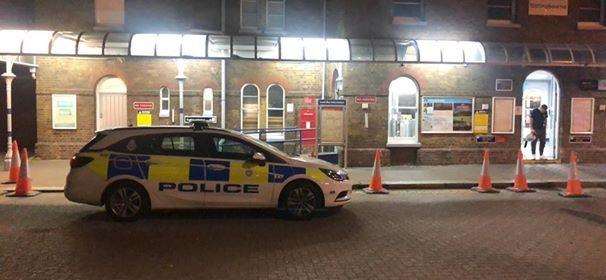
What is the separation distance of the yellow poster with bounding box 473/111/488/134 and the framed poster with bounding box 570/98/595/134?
116 inches

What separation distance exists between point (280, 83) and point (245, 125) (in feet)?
6.37

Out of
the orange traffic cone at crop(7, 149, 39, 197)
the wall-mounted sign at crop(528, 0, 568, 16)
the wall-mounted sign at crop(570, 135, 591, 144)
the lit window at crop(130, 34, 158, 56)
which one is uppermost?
the wall-mounted sign at crop(528, 0, 568, 16)

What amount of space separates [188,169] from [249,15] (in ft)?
38.3

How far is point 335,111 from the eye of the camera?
627 inches

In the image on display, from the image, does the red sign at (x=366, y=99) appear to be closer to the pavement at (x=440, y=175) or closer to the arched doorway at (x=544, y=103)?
the pavement at (x=440, y=175)

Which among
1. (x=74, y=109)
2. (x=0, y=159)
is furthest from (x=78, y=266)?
(x=0, y=159)

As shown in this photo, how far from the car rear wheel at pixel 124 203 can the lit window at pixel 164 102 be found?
33.5 feet

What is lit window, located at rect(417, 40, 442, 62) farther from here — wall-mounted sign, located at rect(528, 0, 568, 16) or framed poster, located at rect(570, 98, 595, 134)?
framed poster, located at rect(570, 98, 595, 134)

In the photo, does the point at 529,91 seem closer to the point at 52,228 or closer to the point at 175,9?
the point at 175,9

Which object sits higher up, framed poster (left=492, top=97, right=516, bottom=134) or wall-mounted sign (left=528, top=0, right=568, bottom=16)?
wall-mounted sign (left=528, top=0, right=568, bottom=16)

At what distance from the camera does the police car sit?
9.64 meters

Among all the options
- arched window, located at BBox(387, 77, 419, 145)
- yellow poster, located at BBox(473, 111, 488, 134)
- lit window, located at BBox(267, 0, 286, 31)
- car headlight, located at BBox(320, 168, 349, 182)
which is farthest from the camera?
lit window, located at BBox(267, 0, 286, 31)

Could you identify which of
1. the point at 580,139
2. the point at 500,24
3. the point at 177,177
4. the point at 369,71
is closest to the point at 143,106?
the point at 369,71

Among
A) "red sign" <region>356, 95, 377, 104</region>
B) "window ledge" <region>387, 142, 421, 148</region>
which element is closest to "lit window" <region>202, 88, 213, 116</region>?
"red sign" <region>356, 95, 377, 104</region>
